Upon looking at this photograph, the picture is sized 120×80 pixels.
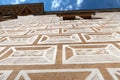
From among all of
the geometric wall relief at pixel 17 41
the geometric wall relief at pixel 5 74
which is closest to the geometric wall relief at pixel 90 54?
the geometric wall relief at pixel 5 74

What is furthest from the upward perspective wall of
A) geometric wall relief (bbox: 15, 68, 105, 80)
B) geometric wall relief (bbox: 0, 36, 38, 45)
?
geometric wall relief (bbox: 0, 36, 38, 45)

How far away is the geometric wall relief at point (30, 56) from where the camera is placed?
1.67 m

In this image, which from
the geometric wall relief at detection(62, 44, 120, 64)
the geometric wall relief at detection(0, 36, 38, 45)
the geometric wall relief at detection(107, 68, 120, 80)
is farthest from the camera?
the geometric wall relief at detection(0, 36, 38, 45)

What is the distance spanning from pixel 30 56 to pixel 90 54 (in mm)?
596

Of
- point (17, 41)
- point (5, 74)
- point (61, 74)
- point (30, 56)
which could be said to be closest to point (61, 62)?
point (61, 74)

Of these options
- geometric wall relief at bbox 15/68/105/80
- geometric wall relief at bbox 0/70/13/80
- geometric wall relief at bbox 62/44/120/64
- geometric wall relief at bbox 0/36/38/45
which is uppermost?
geometric wall relief at bbox 62/44/120/64

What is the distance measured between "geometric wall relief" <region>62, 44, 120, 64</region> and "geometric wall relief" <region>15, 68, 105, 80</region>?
0.22 m

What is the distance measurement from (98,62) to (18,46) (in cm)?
108

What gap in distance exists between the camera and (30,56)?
6.07 feet

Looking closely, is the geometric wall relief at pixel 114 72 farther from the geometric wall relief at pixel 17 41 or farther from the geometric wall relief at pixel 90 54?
the geometric wall relief at pixel 17 41

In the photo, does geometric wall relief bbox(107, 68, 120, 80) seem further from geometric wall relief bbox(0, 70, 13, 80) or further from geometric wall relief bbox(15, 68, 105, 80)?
geometric wall relief bbox(0, 70, 13, 80)

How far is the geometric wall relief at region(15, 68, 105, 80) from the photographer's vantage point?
1301 millimetres

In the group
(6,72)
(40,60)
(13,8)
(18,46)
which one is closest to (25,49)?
(18,46)

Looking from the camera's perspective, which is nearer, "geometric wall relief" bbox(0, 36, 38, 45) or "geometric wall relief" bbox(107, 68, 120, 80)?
"geometric wall relief" bbox(107, 68, 120, 80)
